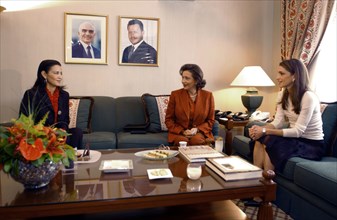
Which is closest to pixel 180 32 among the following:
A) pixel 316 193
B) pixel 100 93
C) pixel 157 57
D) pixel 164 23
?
pixel 164 23

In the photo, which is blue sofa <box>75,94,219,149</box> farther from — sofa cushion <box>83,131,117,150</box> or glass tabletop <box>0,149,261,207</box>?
glass tabletop <box>0,149,261,207</box>

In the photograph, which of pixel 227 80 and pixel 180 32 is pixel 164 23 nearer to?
pixel 180 32

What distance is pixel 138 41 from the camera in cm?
341

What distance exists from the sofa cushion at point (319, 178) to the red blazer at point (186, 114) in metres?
0.92

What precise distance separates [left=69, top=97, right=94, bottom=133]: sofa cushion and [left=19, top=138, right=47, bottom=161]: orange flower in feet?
5.48

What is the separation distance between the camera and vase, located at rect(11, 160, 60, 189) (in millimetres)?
1237

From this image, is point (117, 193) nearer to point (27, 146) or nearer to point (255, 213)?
point (27, 146)

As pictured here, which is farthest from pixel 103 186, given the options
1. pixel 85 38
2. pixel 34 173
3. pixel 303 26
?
pixel 303 26

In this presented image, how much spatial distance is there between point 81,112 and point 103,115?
0.88ft

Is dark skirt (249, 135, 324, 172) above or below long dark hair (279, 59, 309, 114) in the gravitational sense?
below

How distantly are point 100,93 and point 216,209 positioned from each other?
2.28 meters

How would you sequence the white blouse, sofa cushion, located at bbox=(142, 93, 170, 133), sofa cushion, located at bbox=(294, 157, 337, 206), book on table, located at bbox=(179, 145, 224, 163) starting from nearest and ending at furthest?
sofa cushion, located at bbox=(294, 157, 337, 206) → book on table, located at bbox=(179, 145, 224, 163) → the white blouse → sofa cushion, located at bbox=(142, 93, 170, 133)

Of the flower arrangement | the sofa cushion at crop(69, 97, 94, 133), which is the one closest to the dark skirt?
the flower arrangement

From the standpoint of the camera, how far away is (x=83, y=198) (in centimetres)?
124
